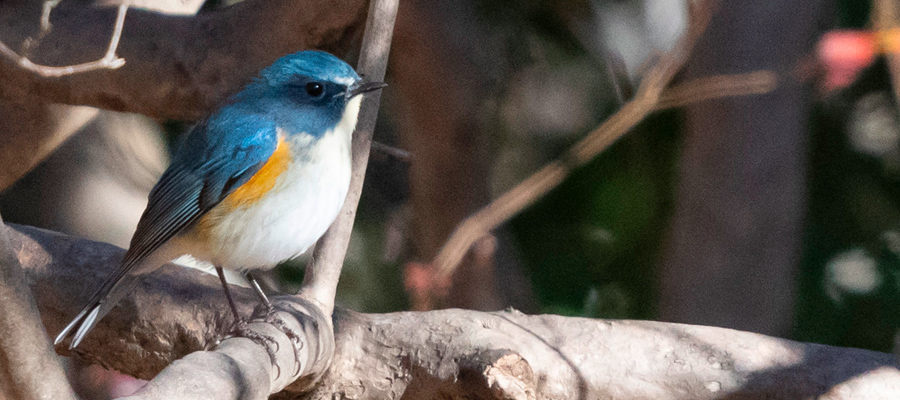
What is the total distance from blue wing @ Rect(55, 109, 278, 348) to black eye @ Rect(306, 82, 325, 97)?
0.41 feet

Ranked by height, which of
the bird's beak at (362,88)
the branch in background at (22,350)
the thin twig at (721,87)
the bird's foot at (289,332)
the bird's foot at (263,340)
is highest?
the thin twig at (721,87)

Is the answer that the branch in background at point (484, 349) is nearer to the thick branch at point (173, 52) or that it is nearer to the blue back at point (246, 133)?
the blue back at point (246, 133)

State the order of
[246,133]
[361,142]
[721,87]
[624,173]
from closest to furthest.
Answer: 1. [246,133]
2. [361,142]
3. [721,87]
4. [624,173]

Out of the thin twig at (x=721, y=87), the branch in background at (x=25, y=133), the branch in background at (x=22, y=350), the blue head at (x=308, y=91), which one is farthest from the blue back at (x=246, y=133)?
the thin twig at (x=721, y=87)

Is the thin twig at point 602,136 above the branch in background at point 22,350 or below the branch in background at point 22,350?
above

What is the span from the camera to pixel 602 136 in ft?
10.4

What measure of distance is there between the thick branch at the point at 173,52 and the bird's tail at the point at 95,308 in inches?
36.6

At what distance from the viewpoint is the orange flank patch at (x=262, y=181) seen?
6.54 feet

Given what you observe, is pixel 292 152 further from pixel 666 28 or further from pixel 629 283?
pixel 629 283

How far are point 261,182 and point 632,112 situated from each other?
5.01ft

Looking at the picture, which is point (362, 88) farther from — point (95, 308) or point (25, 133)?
point (25, 133)

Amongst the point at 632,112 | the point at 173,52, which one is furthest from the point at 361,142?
the point at 632,112

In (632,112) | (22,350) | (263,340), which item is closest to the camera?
(22,350)

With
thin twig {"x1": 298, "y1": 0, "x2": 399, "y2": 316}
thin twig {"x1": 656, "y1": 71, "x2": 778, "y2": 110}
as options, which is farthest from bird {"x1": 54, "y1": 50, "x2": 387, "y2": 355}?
thin twig {"x1": 656, "y1": 71, "x2": 778, "y2": 110}
